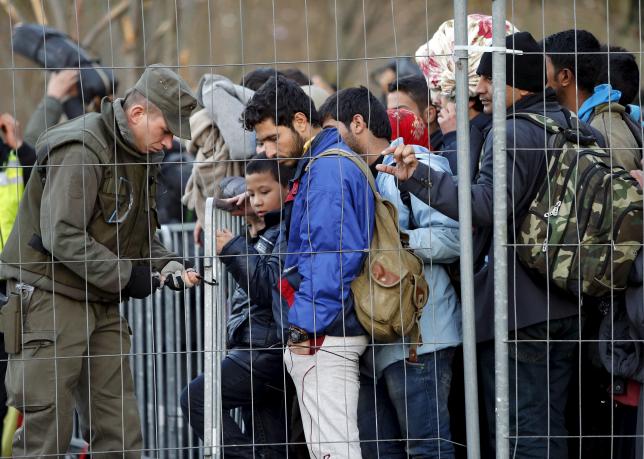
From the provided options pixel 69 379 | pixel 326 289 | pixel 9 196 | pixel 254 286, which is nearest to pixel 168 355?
pixel 9 196

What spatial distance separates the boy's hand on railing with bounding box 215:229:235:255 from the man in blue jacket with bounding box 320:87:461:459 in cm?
76

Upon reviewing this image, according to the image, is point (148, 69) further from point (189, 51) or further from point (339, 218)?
point (189, 51)

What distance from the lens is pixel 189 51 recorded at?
89.7 feet

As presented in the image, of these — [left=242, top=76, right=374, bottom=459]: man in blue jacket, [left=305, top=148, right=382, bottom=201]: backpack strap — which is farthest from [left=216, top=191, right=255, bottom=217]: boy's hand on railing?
[left=305, top=148, right=382, bottom=201]: backpack strap

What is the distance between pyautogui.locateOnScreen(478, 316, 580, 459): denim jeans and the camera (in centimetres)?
568

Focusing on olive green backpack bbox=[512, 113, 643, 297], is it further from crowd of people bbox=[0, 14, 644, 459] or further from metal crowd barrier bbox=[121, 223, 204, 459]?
metal crowd barrier bbox=[121, 223, 204, 459]

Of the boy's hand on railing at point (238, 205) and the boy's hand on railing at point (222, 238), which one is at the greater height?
the boy's hand on railing at point (238, 205)

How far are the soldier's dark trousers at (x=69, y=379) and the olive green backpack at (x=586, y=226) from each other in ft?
6.55

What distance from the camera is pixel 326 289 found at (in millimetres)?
5445

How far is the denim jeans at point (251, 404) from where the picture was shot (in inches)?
243

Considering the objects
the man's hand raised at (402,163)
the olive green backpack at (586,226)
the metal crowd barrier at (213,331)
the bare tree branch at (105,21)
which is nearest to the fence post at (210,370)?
the metal crowd barrier at (213,331)

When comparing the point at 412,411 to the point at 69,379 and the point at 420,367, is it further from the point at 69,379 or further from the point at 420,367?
the point at 69,379

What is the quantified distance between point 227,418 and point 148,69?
5.83 feet

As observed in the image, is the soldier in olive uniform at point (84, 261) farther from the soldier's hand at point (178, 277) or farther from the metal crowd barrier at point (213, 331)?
the metal crowd barrier at point (213, 331)
